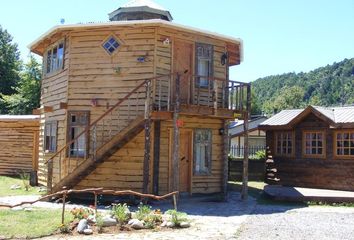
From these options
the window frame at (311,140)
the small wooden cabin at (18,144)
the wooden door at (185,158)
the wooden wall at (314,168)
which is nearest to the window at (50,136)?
the small wooden cabin at (18,144)

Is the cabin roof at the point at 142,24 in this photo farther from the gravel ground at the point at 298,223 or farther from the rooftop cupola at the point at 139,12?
the gravel ground at the point at 298,223

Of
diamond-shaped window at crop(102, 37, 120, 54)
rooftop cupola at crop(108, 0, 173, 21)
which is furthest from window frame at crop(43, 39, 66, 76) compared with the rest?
rooftop cupola at crop(108, 0, 173, 21)

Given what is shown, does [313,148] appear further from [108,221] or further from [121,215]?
[108,221]

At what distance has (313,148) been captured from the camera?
19938 mm

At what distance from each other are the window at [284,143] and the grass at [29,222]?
40.4 feet

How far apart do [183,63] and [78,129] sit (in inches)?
182

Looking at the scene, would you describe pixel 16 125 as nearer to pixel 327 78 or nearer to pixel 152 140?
pixel 152 140

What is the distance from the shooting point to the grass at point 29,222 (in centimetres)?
934

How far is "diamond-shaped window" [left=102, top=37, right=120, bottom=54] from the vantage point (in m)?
15.9

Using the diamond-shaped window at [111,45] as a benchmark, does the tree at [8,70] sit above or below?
above

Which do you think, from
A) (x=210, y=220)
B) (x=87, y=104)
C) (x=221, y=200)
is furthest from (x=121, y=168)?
(x=210, y=220)

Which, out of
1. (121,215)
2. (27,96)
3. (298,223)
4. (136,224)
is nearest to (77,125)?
(121,215)

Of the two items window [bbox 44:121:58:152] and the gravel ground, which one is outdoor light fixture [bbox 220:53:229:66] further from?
window [bbox 44:121:58:152]

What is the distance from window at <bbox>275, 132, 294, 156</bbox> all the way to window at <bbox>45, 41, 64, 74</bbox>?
1096 centimetres
